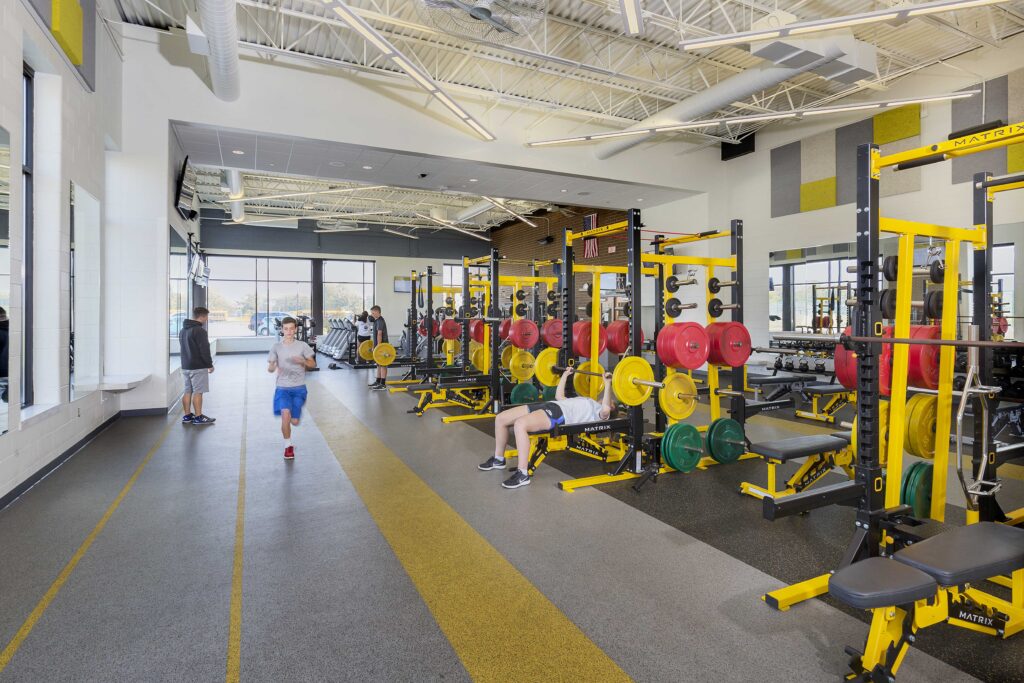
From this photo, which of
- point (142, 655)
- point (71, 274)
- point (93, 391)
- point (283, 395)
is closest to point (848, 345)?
point (142, 655)

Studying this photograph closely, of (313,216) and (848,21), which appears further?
(313,216)

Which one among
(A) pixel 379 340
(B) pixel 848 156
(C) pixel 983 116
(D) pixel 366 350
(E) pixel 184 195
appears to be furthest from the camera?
(D) pixel 366 350

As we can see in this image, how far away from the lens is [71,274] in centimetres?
471

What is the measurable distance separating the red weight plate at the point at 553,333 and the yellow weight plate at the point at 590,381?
0.85 meters

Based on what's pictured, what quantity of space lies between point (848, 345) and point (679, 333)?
176 cm

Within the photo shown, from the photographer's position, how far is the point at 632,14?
417 centimetres

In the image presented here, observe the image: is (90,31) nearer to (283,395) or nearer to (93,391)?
(93,391)

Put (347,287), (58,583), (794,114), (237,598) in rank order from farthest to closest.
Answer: (347,287)
(794,114)
(58,583)
(237,598)

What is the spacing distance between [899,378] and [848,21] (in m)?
3.39

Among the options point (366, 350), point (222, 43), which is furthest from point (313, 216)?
point (222, 43)

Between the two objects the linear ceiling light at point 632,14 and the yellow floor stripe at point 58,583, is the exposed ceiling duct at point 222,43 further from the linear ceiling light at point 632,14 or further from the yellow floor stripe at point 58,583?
the yellow floor stripe at point 58,583

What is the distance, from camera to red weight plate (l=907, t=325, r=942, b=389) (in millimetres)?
3104

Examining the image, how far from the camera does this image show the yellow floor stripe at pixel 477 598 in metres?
1.93

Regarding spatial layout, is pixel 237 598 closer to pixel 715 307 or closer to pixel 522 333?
pixel 715 307
